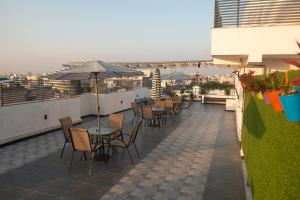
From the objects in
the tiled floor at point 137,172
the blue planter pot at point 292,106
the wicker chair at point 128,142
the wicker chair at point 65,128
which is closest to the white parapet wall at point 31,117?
the tiled floor at point 137,172

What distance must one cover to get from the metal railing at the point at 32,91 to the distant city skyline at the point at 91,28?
5.98 ft

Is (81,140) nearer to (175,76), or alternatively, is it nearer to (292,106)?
(292,106)

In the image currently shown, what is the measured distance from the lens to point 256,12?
7590 mm

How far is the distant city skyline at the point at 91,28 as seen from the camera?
16000 millimetres

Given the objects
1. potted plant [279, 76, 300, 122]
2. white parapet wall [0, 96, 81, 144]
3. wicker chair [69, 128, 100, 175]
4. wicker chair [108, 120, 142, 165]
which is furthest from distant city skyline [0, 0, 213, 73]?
potted plant [279, 76, 300, 122]

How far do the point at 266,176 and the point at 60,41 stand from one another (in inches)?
1041

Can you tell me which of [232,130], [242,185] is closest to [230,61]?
[232,130]

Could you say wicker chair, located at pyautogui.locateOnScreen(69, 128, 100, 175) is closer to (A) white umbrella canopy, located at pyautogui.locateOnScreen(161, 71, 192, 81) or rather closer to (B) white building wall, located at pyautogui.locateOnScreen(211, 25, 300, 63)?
(B) white building wall, located at pyautogui.locateOnScreen(211, 25, 300, 63)

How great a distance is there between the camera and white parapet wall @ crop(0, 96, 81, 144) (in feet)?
28.0

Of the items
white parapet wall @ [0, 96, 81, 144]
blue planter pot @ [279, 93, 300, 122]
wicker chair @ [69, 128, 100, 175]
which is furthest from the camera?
white parapet wall @ [0, 96, 81, 144]

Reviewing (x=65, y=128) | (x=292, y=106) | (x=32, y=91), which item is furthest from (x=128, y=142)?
(x=292, y=106)

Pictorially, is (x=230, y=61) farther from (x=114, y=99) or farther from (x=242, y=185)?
(x=114, y=99)

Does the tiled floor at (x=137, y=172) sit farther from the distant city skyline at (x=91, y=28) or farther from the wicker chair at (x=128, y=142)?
the distant city skyline at (x=91, y=28)

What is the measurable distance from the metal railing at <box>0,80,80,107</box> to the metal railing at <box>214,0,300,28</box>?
6.73 meters
